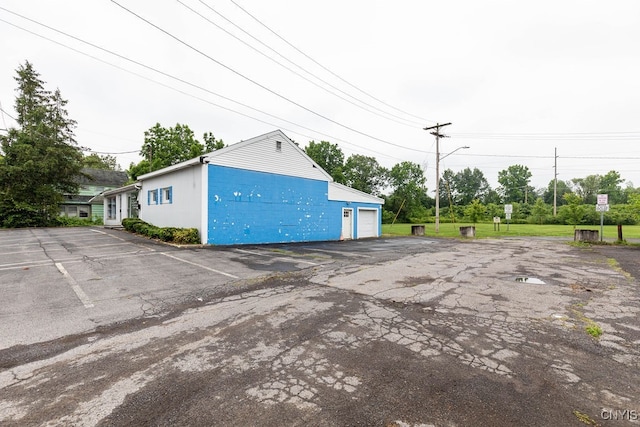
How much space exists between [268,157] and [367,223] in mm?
10122

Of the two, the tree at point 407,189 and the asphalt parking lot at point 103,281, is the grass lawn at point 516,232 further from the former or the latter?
the tree at point 407,189

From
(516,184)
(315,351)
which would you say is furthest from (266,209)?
(516,184)

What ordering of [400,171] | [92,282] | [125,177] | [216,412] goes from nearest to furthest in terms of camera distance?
1. [216,412]
2. [92,282]
3. [125,177]
4. [400,171]

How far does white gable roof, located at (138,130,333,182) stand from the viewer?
1369 cm

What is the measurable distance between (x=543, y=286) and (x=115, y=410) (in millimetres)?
7927

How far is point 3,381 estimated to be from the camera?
269 cm

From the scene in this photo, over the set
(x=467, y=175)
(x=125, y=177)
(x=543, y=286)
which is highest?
(x=467, y=175)

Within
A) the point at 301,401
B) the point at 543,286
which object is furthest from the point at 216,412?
the point at 543,286

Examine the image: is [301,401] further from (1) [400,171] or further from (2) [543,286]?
(1) [400,171]

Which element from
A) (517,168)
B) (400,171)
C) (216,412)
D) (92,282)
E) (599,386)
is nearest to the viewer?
(216,412)

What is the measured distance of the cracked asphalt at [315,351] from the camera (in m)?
2.26

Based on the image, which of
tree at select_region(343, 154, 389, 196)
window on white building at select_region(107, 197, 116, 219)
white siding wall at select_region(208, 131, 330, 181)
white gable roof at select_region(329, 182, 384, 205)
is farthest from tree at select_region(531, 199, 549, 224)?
window on white building at select_region(107, 197, 116, 219)

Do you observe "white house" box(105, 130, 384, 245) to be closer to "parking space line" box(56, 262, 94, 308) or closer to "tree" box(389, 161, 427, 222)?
"parking space line" box(56, 262, 94, 308)

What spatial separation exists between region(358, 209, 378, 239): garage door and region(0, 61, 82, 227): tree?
28.0 metres
